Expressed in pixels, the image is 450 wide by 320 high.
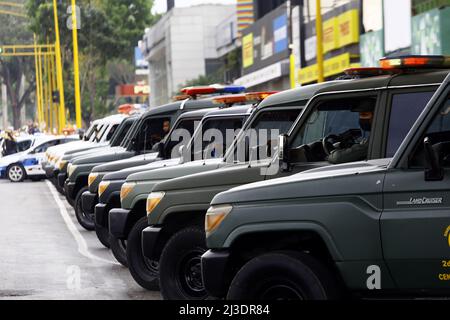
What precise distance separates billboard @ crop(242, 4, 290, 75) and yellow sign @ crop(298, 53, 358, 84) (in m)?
5.80

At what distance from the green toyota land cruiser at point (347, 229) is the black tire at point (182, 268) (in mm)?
2289

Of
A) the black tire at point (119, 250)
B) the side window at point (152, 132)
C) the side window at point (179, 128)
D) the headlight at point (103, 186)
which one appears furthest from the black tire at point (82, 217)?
the black tire at point (119, 250)

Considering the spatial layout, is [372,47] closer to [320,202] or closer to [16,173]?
[16,173]

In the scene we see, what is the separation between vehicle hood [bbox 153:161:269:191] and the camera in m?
9.62

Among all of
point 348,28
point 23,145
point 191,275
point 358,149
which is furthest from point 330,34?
point 358,149

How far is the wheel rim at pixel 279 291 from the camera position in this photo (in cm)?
729

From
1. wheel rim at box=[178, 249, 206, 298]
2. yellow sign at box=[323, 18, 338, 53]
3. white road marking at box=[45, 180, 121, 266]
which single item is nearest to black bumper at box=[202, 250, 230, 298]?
wheel rim at box=[178, 249, 206, 298]

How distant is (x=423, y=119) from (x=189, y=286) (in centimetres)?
401

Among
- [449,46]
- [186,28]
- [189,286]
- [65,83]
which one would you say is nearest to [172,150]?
[189,286]

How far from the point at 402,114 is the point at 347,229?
1.62m

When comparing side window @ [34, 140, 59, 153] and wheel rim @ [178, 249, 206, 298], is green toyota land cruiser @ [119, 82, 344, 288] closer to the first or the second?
wheel rim @ [178, 249, 206, 298]

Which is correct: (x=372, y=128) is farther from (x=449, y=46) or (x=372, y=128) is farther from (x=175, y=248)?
(x=449, y=46)

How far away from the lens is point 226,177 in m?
9.81

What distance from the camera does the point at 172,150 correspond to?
568 inches
